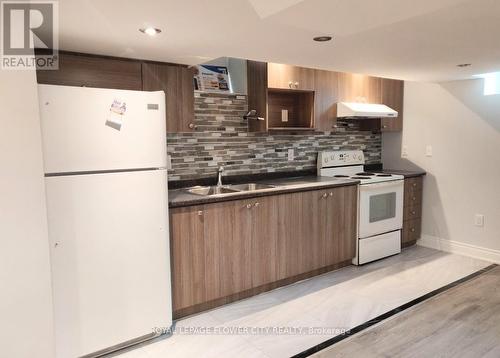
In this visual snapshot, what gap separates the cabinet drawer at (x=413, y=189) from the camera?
4.27m

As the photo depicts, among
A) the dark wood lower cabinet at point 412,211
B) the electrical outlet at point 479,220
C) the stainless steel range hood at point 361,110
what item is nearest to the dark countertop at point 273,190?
the stainless steel range hood at point 361,110

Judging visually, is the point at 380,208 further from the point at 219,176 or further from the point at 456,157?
the point at 219,176

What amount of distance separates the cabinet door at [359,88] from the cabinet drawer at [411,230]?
1509mm

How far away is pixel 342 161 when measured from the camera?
4281 millimetres

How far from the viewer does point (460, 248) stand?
163 inches

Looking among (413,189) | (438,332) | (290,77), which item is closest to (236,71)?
(290,77)

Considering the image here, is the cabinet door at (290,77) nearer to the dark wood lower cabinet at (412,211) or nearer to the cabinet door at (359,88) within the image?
the cabinet door at (359,88)

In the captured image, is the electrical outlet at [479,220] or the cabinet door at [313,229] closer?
the cabinet door at [313,229]

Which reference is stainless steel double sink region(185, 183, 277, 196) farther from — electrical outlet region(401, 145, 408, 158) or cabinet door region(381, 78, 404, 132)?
electrical outlet region(401, 145, 408, 158)

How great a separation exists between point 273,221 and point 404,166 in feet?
7.88

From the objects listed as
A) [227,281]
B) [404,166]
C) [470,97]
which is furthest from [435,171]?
[227,281]

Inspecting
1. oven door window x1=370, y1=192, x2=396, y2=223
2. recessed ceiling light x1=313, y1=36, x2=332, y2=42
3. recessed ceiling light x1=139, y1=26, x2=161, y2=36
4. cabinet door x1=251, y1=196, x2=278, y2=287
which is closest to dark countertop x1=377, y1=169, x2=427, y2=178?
oven door window x1=370, y1=192, x2=396, y2=223

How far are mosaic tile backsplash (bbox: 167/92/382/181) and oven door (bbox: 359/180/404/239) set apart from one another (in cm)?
70

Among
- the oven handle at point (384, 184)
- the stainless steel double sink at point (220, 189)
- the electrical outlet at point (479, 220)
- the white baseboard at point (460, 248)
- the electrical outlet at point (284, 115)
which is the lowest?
the white baseboard at point (460, 248)
